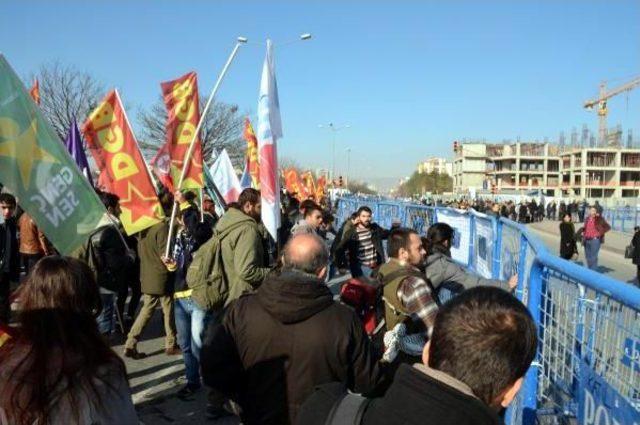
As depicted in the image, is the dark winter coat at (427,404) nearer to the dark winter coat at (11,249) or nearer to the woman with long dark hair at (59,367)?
the woman with long dark hair at (59,367)

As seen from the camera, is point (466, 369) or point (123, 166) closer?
point (466, 369)

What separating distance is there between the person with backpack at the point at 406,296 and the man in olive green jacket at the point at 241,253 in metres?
1.16

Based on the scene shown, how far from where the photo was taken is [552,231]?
35.8 metres

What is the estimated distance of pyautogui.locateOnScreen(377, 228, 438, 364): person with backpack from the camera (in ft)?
11.0

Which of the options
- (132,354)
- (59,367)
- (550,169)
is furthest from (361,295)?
(550,169)

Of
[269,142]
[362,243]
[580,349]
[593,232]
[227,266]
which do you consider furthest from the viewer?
[593,232]

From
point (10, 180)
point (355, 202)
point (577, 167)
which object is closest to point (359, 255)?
point (10, 180)

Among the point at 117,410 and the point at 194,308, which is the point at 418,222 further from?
the point at 117,410

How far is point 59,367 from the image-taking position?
6.36 feet

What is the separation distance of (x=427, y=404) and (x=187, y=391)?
4305mm

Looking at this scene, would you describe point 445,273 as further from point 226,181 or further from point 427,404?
point 226,181

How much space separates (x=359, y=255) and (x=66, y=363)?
6690mm

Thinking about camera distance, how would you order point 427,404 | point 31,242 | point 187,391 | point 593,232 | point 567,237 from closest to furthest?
point 427,404, point 187,391, point 31,242, point 593,232, point 567,237

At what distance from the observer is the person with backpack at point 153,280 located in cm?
614
